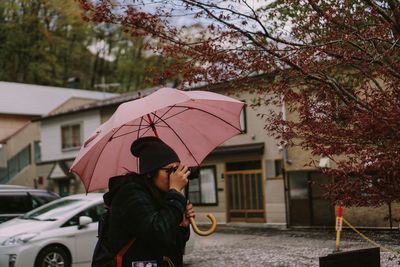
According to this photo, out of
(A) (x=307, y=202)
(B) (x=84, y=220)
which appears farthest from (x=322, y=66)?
(A) (x=307, y=202)

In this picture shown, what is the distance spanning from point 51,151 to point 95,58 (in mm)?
19367

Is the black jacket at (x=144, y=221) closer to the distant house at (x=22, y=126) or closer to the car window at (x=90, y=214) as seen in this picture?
the car window at (x=90, y=214)

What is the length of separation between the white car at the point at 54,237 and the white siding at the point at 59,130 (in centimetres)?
1785

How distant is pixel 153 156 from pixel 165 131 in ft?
4.23

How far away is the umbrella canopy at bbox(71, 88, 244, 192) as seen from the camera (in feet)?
12.0

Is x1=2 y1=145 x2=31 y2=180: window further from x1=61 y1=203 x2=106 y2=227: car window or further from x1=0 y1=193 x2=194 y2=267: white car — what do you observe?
x1=61 y1=203 x2=106 y2=227: car window

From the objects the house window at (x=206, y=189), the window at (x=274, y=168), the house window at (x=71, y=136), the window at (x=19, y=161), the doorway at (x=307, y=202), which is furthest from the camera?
the window at (x=19, y=161)

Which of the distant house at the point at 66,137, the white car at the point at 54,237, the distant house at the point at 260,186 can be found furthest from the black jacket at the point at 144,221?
the distant house at the point at 66,137

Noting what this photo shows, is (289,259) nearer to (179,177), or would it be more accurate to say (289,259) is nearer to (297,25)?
(297,25)

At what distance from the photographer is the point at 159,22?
5688 mm

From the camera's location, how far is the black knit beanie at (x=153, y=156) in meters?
2.96

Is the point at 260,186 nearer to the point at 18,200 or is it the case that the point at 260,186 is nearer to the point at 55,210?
the point at 18,200

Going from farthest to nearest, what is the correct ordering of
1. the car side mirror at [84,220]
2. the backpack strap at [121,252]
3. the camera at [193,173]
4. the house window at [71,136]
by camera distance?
the house window at [71,136] < the car side mirror at [84,220] < the camera at [193,173] < the backpack strap at [121,252]

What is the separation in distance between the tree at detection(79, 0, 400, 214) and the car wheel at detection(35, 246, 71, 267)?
17.3 ft
